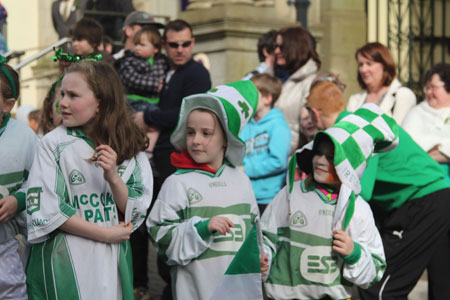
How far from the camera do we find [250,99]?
5273 millimetres

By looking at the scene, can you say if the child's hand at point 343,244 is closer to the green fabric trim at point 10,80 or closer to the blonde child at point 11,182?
the blonde child at point 11,182

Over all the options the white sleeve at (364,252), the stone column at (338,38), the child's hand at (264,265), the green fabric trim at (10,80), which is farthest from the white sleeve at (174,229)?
the stone column at (338,38)

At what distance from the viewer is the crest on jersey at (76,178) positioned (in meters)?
4.39

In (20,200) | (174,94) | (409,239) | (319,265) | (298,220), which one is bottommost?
(409,239)

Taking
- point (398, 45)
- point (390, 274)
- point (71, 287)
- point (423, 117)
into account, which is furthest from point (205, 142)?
point (398, 45)

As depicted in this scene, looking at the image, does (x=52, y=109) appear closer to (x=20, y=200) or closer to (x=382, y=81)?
(x=20, y=200)

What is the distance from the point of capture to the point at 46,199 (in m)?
4.30

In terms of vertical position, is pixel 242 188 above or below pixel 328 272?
above

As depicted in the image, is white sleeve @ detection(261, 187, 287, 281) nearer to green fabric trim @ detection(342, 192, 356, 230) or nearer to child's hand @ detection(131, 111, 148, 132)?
green fabric trim @ detection(342, 192, 356, 230)

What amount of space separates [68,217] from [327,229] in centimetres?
153

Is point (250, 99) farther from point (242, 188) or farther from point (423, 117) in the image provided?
point (423, 117)

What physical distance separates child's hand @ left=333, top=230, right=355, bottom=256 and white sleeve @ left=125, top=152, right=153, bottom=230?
1.08 meters

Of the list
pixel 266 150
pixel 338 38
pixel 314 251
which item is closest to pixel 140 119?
pixel 266 150

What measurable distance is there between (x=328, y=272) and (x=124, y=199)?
4.23 ft
